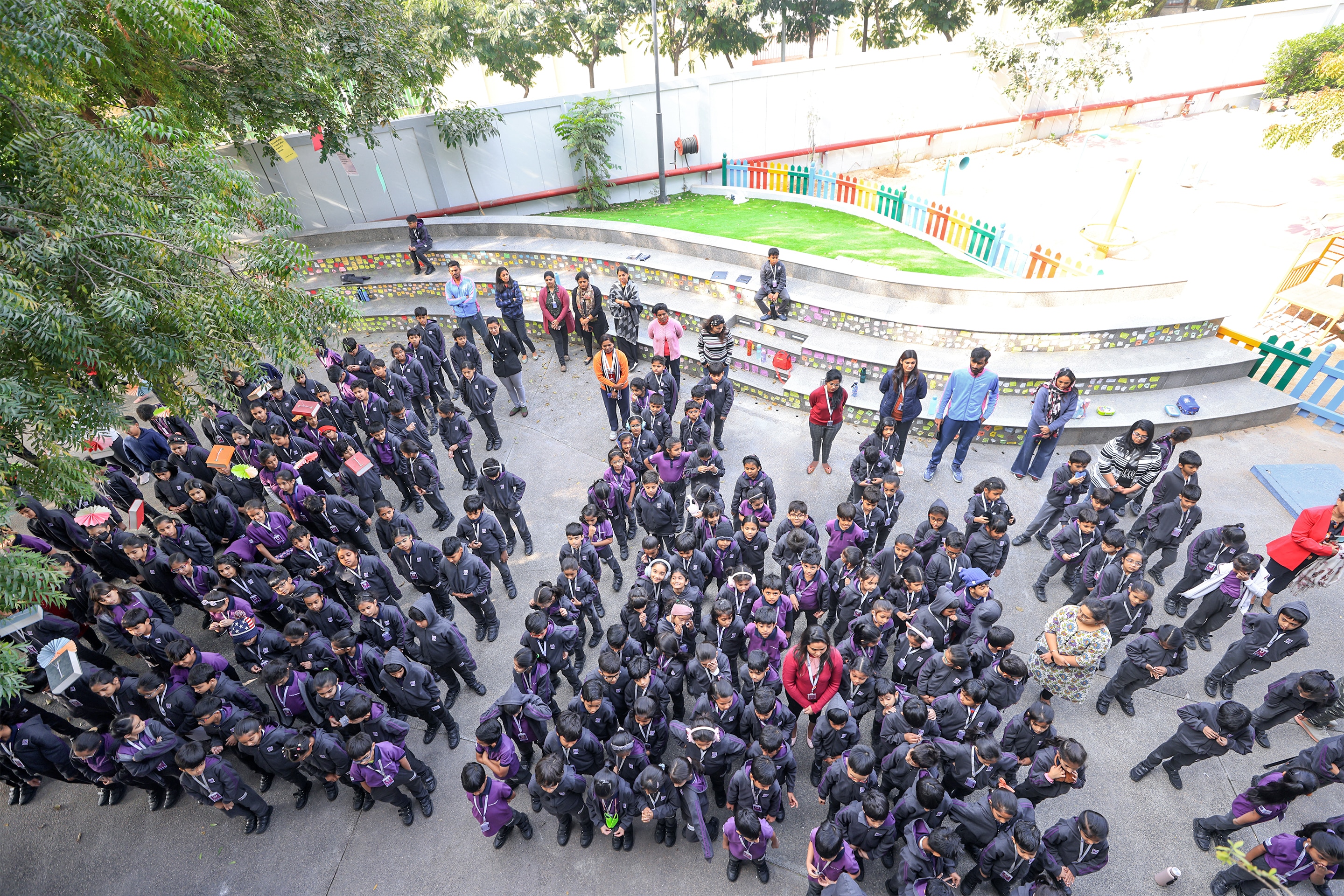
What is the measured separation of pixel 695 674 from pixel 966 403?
5.06 metres

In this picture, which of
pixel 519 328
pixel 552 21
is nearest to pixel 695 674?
pixel 519 328

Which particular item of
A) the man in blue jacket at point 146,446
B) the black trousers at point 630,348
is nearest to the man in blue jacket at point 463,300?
the black trousers at point 630,348

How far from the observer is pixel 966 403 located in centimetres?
779

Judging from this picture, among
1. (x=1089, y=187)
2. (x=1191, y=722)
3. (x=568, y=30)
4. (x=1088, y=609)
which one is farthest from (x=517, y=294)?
(x=1089, y=187)

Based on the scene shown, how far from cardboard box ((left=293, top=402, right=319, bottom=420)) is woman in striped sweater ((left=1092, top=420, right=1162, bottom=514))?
32.1 ft

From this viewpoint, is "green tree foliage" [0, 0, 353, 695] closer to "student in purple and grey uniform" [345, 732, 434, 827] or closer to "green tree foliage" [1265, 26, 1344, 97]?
"student in purple and grey uniform" [345, 732, 434, 827]

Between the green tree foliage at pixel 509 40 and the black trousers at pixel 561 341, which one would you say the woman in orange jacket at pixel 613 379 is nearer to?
the black trousers at pixel 561 341

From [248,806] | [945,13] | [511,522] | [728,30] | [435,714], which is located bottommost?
[248,806]

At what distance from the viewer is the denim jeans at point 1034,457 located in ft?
26.4

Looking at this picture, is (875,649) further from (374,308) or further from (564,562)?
(374,308)

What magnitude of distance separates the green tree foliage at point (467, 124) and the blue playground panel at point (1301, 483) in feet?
53.9

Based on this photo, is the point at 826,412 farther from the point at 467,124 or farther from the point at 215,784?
the point at 467,124

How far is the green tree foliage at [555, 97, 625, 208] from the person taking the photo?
50.9ft

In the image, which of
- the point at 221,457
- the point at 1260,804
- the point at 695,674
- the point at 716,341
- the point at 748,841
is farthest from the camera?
the point at 716,341
